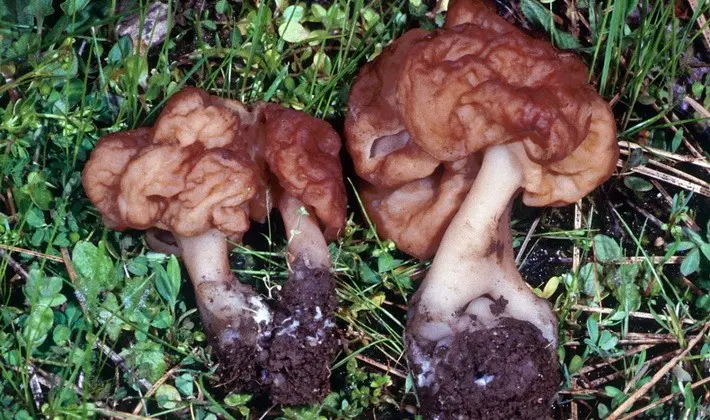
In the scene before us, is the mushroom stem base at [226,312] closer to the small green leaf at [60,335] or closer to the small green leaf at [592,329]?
the small green leaf at [60,335]

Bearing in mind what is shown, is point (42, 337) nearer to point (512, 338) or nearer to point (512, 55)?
point (512, 338)

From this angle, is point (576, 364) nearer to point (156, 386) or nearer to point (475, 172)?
point (475, 172)

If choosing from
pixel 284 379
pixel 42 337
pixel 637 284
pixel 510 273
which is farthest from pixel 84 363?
pixel 637 284

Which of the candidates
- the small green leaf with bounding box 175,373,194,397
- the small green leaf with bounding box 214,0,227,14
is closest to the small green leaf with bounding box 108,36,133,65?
the small green leaf with bounding box 214,0,227,14

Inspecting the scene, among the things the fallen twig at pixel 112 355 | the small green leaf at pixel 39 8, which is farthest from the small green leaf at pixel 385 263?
the small green leaf at pixel 39 8

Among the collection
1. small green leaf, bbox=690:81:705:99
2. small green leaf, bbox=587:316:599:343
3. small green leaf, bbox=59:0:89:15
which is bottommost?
small green leaf, bbox=587:316:599:343

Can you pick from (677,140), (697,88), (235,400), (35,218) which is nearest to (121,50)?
(35,218)

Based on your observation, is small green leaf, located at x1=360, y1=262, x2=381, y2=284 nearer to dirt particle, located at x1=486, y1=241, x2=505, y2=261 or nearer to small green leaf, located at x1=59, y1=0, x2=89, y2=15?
dirt particle, located at x1=486, y1=241, x2=505, y2=261
